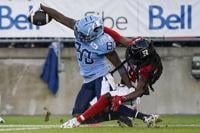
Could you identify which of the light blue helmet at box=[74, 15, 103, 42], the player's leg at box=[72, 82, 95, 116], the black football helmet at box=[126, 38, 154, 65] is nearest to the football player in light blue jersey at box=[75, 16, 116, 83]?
the light blue helmet at box=[74, 15, 103, 42]

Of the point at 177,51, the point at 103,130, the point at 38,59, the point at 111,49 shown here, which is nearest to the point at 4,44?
the point at 38,59

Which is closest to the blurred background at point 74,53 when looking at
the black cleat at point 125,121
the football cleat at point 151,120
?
the black cleat at point 125,121

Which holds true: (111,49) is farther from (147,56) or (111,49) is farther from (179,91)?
(179,91)

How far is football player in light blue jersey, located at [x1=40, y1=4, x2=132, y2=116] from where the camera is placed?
13.0 metres

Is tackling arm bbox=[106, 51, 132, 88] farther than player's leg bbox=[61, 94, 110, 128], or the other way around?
tackling arm bbox=[106, 51, 132, 88]

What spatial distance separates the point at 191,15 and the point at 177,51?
84 centimetres

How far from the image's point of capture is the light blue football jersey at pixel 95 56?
13.1 metres

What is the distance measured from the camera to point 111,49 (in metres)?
13.1

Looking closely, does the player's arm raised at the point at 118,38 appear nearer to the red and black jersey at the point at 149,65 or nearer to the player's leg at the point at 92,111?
the red and black jersey at the point at 149,65

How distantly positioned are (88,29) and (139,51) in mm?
808

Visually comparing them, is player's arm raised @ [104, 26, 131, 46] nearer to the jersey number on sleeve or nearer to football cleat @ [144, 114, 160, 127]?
the jersey number on sleeve

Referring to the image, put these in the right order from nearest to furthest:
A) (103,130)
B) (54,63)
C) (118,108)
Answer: (103,130)
(118,108)
(54,63)

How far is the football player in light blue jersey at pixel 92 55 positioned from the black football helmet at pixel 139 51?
46 cm

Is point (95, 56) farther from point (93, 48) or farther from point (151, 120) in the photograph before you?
point (151, 120)
